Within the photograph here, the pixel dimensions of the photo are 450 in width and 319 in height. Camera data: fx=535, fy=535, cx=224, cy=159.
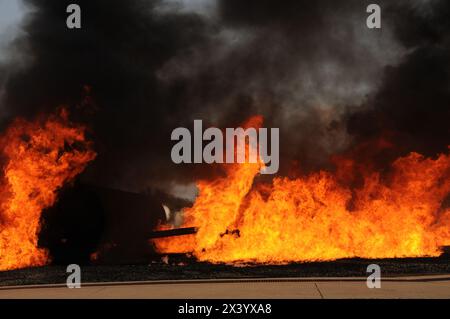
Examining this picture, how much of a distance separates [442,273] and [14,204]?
1281 cm

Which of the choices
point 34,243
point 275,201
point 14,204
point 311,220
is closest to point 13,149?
point 14,204

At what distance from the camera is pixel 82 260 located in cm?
2103

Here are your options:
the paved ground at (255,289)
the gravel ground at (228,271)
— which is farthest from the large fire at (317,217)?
the paved ground at (255,289)

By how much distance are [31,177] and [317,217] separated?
9278mm

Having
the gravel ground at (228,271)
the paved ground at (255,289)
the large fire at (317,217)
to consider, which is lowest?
the paved ground at (255,289)

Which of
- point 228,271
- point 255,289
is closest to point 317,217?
point 228,271

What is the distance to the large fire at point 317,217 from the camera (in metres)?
17.2

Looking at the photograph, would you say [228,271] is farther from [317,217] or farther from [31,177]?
[31,177]

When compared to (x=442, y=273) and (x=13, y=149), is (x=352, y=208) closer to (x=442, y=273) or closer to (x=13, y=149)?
(x=442, y=273)

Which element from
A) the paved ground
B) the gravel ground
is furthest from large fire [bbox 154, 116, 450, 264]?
the paved ground

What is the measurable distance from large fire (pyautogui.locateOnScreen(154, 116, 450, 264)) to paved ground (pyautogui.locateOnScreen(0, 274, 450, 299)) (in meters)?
4.15

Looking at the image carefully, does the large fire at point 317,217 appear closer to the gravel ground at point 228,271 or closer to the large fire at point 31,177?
the gravel ground at point 228,271

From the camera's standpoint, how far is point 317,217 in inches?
679

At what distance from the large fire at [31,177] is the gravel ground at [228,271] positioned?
1.64 meters
